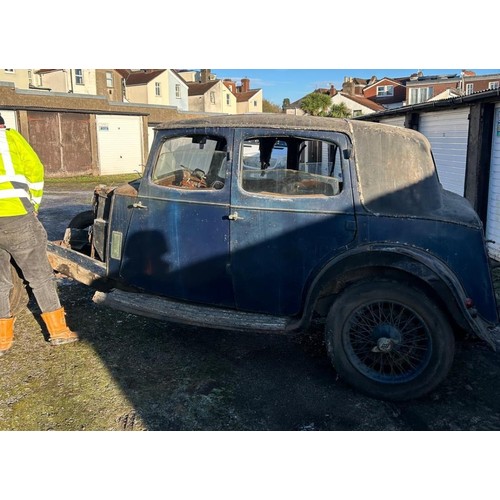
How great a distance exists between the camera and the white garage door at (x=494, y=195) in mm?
8727

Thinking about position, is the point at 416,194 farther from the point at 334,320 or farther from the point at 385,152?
the point at 334,320

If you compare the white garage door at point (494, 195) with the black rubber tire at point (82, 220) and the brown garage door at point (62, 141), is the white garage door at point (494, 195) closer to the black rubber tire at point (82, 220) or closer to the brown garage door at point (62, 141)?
the black rubber tire at point (82, 220)

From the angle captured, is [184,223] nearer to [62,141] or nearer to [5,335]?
[5,335]

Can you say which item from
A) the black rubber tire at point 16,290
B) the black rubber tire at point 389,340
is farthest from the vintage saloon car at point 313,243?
the black rubber tire at point 16,290

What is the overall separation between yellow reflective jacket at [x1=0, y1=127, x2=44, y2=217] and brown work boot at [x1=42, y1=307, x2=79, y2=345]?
100 cm

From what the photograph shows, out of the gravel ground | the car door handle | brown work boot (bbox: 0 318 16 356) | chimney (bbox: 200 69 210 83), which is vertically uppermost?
chimney (bbox: 200 69 210 83)

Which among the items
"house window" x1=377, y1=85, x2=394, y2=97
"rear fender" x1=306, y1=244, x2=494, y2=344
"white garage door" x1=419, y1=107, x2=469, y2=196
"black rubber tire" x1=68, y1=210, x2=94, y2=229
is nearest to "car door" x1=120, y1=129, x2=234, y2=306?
"rear fender" x1=306, y1=244, x2=494, y2=344

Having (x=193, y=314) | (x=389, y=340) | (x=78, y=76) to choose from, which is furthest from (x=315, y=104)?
(x=389, y=340)

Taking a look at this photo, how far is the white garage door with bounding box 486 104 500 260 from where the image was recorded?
8.73 m

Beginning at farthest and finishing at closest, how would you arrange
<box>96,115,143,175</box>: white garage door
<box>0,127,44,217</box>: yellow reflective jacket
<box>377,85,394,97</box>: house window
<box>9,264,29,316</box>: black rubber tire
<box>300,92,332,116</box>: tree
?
<box>377,85,394,97</box>: house window, <box>300,92,332,116</box>: tree, <box>96,115,143,175</box>: white garage door, <box>9,264,29,316</box>: black rubber tire, <box>0,127,44,217</box>: yellow reflective jacket

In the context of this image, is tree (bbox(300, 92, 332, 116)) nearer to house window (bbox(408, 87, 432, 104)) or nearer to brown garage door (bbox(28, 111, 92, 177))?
brown garage door (bbox(28, 111, 92, 177))

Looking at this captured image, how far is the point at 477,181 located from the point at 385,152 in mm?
6105

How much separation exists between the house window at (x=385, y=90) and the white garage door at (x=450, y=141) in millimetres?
47453

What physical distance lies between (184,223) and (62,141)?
22657 millimetres
